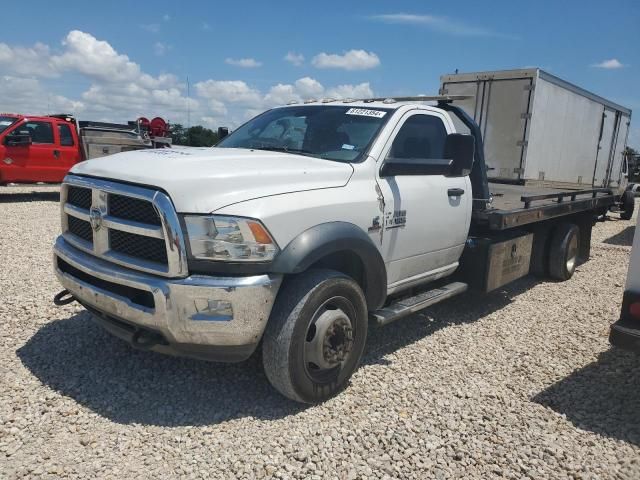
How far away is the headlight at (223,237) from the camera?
288cm

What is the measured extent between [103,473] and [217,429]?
0.68 metres

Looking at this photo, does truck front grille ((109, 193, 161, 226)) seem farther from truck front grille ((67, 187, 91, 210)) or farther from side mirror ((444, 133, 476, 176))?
side mirror ((444, 133, 476, 176))

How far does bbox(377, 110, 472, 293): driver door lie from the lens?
3957 millimetres

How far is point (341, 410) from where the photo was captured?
3420 mm

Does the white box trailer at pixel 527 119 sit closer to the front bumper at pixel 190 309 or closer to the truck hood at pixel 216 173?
the truck hood at pixel 216 173

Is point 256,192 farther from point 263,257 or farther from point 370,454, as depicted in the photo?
point 370,454

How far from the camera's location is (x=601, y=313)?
5.80 m

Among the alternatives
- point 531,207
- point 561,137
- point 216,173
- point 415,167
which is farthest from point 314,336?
point 561,137

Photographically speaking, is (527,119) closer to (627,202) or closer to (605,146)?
(605,146)

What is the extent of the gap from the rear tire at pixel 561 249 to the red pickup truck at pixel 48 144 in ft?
34.9

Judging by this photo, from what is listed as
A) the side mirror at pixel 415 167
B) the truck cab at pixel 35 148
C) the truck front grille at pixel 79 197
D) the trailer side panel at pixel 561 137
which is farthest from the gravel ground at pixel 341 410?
the truck cab at pixel 35 148

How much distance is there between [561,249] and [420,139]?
3.58m

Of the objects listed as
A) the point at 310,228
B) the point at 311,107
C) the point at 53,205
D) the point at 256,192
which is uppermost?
the point at 311,107

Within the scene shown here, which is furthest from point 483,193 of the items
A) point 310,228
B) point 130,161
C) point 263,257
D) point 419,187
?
point 130,161
